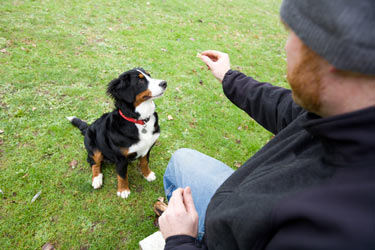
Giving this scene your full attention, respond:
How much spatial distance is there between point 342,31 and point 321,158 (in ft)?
1.38

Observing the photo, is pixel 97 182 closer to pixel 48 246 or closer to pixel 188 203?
pixel 48 246

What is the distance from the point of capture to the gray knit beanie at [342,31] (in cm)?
60

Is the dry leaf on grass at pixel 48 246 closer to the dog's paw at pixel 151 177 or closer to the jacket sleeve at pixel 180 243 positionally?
the dog's paw at pixel 151 177

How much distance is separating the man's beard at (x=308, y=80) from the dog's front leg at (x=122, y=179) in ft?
7.05

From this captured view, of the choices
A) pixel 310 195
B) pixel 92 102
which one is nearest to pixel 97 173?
pixel 92 102

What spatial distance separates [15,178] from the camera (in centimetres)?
280

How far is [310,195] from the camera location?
0.69 meters

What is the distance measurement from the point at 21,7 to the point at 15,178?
6.04m

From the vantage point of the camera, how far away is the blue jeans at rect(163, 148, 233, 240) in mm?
1685

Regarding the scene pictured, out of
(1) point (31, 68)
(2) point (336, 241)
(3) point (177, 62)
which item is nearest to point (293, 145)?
(2) point (336, 241)

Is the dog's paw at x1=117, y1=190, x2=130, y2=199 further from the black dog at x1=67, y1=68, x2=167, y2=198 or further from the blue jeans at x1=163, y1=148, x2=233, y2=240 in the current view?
the blue jeans at x1=163, y1=148, x2=233, y2=240

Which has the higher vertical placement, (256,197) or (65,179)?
(256,197)

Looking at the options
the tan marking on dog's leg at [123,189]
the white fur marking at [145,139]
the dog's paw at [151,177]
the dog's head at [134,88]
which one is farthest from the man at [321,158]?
the dog's paw at [151,177]

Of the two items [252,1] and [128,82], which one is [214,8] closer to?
[252,1]
